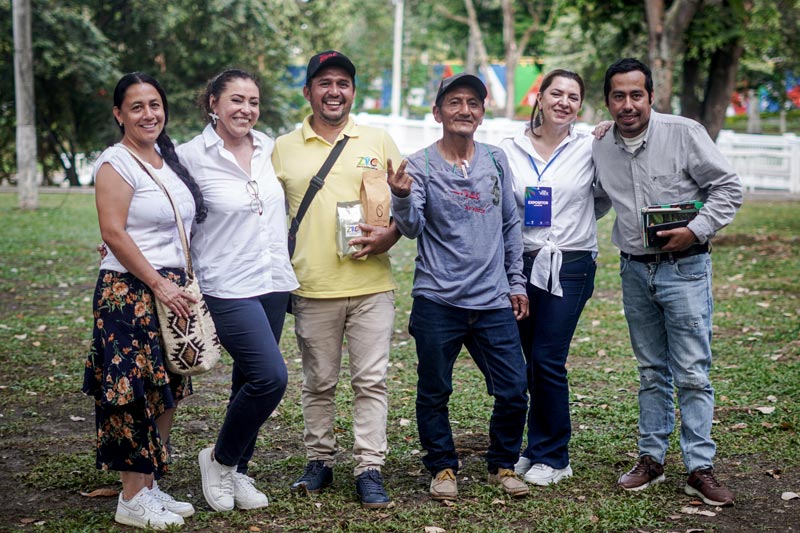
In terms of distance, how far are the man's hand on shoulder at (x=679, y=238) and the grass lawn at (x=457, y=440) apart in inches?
51.4

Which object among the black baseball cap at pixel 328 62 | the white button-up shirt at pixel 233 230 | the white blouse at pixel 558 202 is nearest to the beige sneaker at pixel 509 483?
the white blouse at pixel 558 202

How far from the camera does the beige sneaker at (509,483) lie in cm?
481

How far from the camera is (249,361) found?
14.4 feet

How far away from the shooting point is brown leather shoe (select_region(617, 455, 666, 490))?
4934 millimetres

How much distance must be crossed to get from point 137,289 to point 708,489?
118 inches

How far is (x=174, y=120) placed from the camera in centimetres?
3125

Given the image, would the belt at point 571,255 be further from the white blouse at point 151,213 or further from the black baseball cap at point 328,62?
the white blouse at point 151,213

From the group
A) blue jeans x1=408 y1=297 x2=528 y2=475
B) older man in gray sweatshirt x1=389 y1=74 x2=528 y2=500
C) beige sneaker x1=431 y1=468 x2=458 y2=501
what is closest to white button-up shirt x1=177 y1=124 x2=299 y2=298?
older man in gray sweatshirt x1=389 y1=74 x2=528 y2=500

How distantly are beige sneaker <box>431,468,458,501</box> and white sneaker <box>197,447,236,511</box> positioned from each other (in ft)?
3.41

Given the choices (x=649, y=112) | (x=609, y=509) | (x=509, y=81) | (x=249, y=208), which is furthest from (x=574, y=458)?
(x=509, y=81)

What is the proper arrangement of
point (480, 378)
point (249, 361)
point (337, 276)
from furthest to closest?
point (480, 378), point (337, 276), point (249, 361)

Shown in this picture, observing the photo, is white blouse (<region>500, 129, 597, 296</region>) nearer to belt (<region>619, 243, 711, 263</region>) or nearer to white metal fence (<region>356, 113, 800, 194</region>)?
belt (<region>619, 243, 711, 263</region>)

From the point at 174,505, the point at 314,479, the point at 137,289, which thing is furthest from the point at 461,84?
the point at 174,505

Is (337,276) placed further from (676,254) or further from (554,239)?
(676,254)
